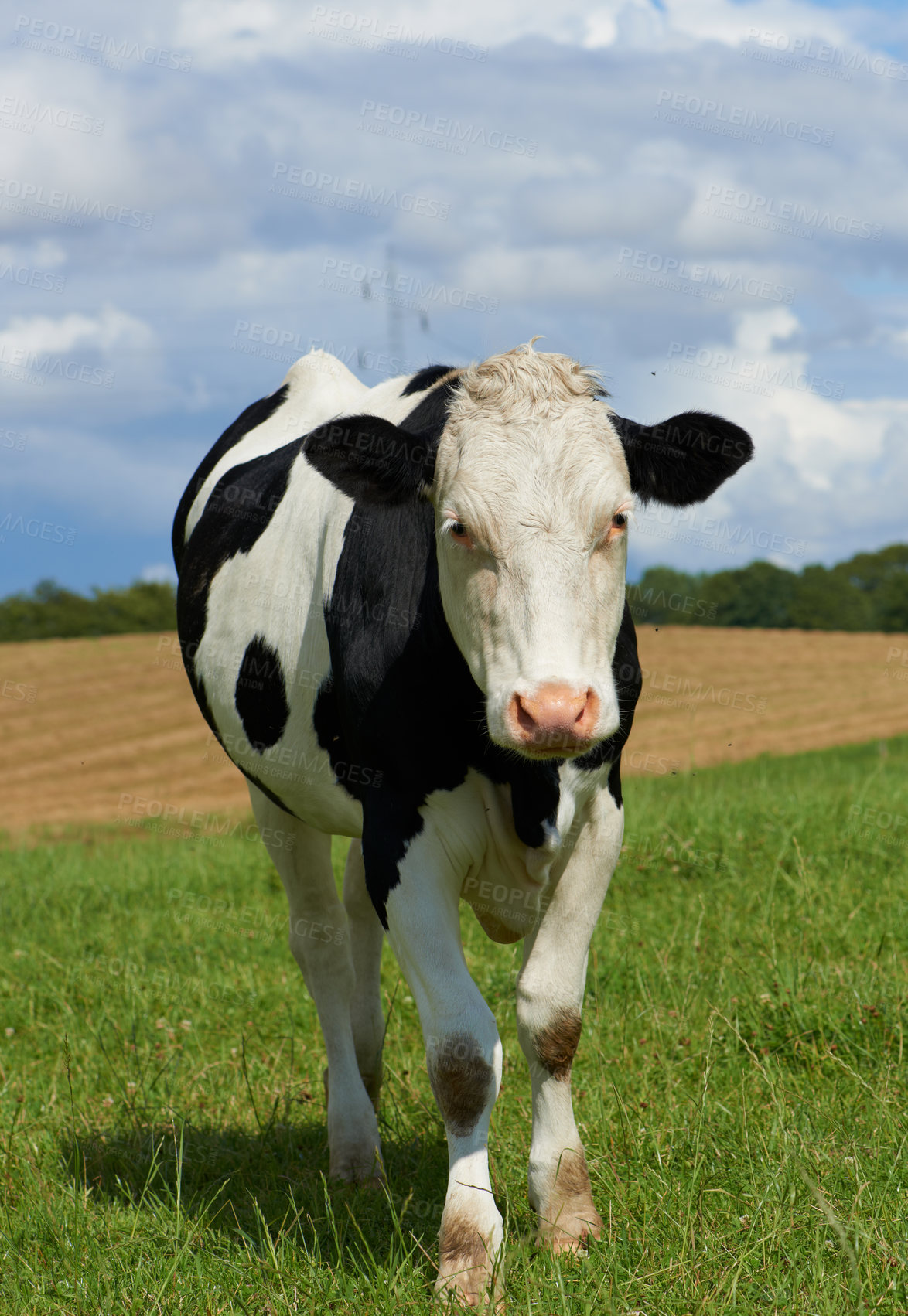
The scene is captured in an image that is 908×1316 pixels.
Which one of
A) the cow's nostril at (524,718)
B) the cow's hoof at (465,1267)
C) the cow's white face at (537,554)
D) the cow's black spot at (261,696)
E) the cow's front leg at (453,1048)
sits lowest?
the cow's hoof at (465,1267)

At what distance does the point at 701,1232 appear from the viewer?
127 inches

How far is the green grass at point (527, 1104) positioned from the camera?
3.16m

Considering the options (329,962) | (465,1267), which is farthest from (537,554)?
(329,962)

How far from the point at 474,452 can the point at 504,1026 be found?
9.54 feet

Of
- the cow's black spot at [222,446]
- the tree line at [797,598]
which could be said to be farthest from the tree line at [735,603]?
the cow's black spot at [222,446]

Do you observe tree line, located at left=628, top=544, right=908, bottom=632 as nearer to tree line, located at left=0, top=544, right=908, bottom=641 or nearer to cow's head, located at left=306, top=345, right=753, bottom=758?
tree line, located at left=0, top=544, right=908, bottom=641

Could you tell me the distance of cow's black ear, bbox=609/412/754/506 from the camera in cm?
354

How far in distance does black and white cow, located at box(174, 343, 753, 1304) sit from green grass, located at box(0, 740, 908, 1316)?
28 centimetres

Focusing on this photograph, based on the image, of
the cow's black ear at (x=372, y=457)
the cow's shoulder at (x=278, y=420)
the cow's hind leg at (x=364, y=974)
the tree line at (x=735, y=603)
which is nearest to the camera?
the cow's black ear at (x=372, y=457)

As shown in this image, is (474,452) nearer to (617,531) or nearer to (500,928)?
(617,531)

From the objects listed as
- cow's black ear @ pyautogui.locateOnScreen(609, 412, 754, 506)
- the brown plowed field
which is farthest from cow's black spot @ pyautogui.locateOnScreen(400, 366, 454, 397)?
the brown plowed field

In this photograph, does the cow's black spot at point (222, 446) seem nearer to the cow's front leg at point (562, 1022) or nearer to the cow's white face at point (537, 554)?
the cow's white face at point (537, 554)

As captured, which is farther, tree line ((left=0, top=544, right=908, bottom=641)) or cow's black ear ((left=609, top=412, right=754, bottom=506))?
tree line ((left=0, top=544, right=908, bottom=641))

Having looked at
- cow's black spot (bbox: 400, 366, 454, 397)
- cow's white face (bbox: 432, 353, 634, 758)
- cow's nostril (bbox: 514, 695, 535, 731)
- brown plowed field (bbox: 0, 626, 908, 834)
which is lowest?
brown plowed field (bbox: 0, 626, 908, 834)
